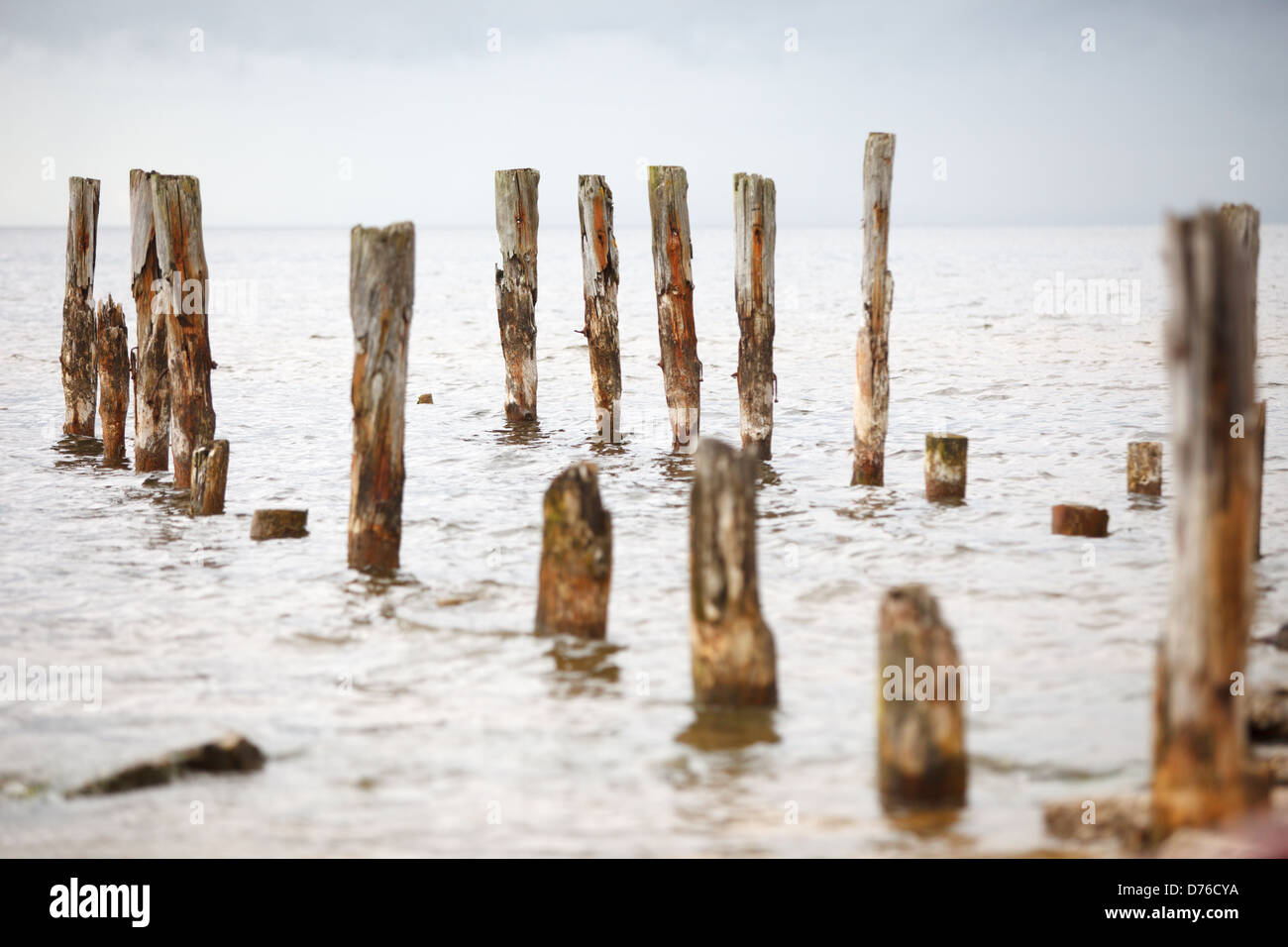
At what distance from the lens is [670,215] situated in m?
11.9

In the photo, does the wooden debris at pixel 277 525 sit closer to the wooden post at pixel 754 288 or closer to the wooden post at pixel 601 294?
the wooden post at pixel 754 288

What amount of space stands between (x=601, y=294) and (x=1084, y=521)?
6013 millimetres

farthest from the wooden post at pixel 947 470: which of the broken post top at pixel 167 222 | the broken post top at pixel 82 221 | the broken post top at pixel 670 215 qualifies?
the broken post top at pixel 82 221

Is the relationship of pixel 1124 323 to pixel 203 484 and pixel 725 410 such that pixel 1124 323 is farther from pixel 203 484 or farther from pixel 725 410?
pixel 203 484

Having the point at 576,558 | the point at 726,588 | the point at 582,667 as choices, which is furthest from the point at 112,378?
the point at 726,588

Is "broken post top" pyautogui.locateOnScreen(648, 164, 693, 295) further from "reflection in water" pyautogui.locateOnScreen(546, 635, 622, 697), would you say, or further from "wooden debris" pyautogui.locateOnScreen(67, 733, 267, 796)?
"wooden debris" pyautogui.locateOnScreen(67, 733, 267, 796)

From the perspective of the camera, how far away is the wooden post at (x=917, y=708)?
4477mm

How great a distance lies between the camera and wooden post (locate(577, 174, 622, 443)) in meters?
12.9

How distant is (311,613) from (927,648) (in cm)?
426

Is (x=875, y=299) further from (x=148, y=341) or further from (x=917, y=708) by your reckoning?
(x=148, y=341)

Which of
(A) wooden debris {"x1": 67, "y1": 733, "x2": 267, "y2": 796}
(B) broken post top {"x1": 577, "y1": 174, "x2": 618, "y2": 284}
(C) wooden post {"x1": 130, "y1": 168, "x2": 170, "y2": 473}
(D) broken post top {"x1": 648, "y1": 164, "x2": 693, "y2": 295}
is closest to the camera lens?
(A) wooden debris {"x1": 67, "y1": 733, "x2": 267, "y2": 796}

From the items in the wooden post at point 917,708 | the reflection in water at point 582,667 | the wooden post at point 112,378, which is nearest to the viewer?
the wooden post at point 917,708

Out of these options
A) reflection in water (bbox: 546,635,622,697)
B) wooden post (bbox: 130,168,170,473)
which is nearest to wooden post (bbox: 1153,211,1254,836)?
reflection in water (bbox: 546,635,622,697)

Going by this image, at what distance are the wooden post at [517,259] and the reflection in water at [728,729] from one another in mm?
8549
